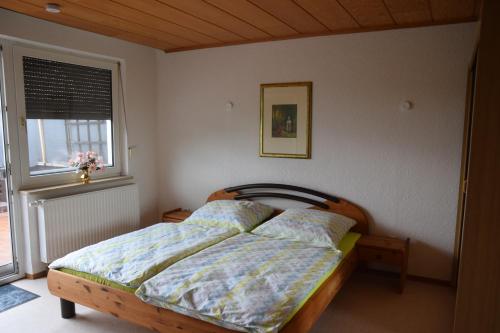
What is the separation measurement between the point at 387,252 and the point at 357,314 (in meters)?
0.61

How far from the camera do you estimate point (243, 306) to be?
213 cm

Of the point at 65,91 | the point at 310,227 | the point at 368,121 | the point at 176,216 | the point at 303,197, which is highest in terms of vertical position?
the point at 65,91

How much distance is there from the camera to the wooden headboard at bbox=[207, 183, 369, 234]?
144 inches

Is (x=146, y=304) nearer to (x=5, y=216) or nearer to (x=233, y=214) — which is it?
(x=233, y=214)

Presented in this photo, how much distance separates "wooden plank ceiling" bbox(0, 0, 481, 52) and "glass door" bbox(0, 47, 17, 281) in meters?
0.90

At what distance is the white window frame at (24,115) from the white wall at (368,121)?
35.2 inches

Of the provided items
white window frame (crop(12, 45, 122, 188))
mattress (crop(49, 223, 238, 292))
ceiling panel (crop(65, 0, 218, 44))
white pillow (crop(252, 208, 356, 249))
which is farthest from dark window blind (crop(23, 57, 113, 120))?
white pillow (crop(252, 208, 356, 249))

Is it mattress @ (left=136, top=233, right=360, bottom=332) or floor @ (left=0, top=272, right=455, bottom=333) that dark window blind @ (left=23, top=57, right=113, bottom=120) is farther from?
mattress @ (left=136, top=233, right=360, bottom=332)

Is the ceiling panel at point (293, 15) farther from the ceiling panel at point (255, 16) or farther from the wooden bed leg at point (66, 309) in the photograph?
the wooden bed leg at point (66, 309)

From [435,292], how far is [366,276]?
60 cm

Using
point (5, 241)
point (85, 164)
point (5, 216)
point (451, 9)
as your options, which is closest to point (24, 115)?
point (85, 164)

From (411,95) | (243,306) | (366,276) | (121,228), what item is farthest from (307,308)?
(121,228)

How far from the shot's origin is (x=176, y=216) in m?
4.30

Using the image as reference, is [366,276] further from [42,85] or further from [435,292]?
[42,85]
